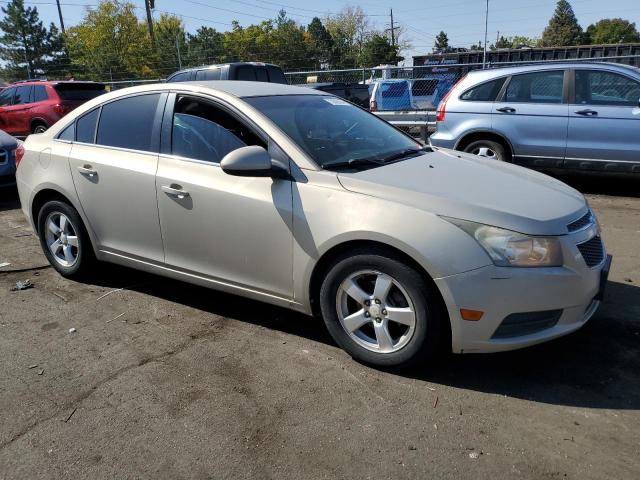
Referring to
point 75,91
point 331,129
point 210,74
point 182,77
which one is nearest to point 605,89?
point 331,129

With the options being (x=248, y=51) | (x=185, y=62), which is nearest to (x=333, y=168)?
(x=185, y=62)

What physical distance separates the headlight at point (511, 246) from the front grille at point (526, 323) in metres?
0.27

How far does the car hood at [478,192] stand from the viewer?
289 cm

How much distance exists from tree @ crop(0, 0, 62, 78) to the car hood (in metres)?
64.9

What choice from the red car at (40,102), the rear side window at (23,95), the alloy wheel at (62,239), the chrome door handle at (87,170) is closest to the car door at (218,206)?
the chrome door handle at (87,170)

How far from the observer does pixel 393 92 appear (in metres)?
15.2

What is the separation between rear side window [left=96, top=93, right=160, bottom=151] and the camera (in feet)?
13.3

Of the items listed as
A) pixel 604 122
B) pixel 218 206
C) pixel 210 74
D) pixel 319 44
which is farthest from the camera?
pixel 319 44

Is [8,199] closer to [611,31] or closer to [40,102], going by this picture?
[40,102]

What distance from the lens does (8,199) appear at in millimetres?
8758

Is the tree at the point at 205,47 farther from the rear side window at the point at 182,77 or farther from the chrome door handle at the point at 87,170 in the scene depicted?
the chrome door handle at the point at 87,170

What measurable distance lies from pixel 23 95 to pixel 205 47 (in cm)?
3968

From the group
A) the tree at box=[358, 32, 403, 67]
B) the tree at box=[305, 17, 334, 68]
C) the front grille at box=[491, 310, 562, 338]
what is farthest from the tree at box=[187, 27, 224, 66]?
the front grille at box=[491, 310, 562, 338]

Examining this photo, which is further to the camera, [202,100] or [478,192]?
[202,100]
